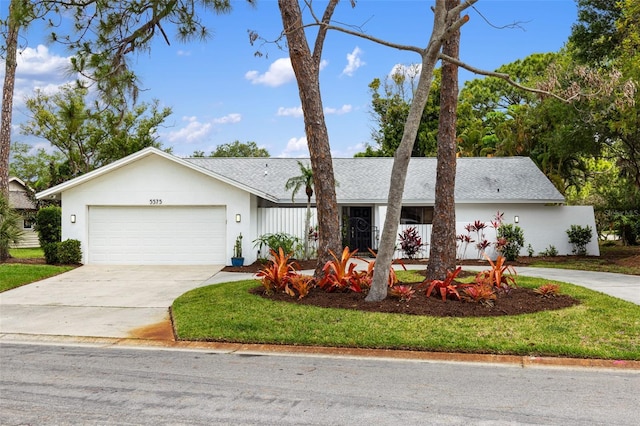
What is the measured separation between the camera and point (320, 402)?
504cm

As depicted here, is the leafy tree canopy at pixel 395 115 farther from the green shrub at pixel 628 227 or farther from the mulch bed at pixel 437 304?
the mulch bed at pixel 437 304

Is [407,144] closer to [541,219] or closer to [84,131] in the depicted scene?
[541,219]

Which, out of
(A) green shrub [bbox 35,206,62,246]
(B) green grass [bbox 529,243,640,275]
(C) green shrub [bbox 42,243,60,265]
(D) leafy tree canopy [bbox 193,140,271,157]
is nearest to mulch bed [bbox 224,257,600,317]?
(B) green grass [bbox 529,243,640,275]

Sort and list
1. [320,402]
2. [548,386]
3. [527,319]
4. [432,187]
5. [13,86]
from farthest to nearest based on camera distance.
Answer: [432,187], [13,86], [527,319], [548,386], [320,402]

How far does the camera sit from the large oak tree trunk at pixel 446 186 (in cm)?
1061

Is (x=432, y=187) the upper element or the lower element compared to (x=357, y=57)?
lower

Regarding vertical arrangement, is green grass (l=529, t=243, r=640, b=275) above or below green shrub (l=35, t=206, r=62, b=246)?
below

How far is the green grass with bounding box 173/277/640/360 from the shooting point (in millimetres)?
6992

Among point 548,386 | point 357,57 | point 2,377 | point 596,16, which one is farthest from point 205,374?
point 596,16

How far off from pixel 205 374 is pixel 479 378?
301 cm

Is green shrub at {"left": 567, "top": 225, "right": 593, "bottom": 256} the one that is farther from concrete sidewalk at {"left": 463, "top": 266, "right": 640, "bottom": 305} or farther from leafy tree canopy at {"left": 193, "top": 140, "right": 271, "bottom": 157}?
leafy tree canopy at {"left": 193, "top": 140, "right": 271, "bottom": 157}

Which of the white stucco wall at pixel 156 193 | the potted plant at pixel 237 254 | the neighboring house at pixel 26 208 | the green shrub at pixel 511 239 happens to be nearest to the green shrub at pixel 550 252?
the green shrub at pixel 511 239

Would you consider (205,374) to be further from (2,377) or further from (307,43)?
(307,43)

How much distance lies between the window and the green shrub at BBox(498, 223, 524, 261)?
3040 mm
